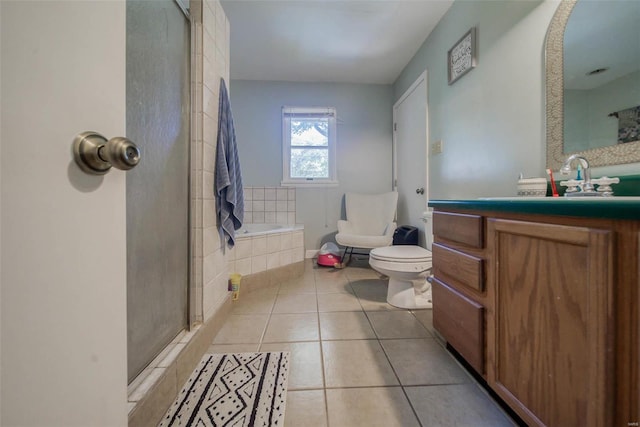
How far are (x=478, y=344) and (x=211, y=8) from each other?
2112 mm

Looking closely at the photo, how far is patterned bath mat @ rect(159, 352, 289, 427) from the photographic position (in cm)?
90

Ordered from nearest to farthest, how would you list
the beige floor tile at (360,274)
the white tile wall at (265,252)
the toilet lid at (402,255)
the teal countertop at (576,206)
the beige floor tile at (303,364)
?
the teal countertop at (576,206) < the beige floor tile at (303,364) < the toilet lid at (402,255) < the white tile wall at (265,252) < the beige floor tile at (360,274)

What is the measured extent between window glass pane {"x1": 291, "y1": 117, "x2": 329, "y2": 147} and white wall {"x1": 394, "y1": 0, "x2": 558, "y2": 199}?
147 centimetres

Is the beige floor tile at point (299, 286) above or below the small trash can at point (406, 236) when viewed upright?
below

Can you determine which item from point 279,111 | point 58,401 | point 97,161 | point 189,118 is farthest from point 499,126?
point 279,111

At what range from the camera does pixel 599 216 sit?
0.56 m

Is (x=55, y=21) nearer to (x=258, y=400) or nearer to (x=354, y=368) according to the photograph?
(x=258, y=400)

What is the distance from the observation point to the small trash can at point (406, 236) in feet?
8.41

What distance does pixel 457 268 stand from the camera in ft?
3.56

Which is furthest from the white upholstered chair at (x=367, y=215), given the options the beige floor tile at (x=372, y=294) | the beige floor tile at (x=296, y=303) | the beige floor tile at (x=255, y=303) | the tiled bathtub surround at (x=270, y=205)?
the beige floor tile at (x=255, y=303)

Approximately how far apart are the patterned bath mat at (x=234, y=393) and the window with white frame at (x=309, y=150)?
2428mm

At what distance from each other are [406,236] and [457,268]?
1.51 metres

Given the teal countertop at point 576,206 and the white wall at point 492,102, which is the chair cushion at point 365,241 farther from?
the teal countertop at point 576,206

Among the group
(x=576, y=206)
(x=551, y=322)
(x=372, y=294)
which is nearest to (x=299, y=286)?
(x=372, y=294)
